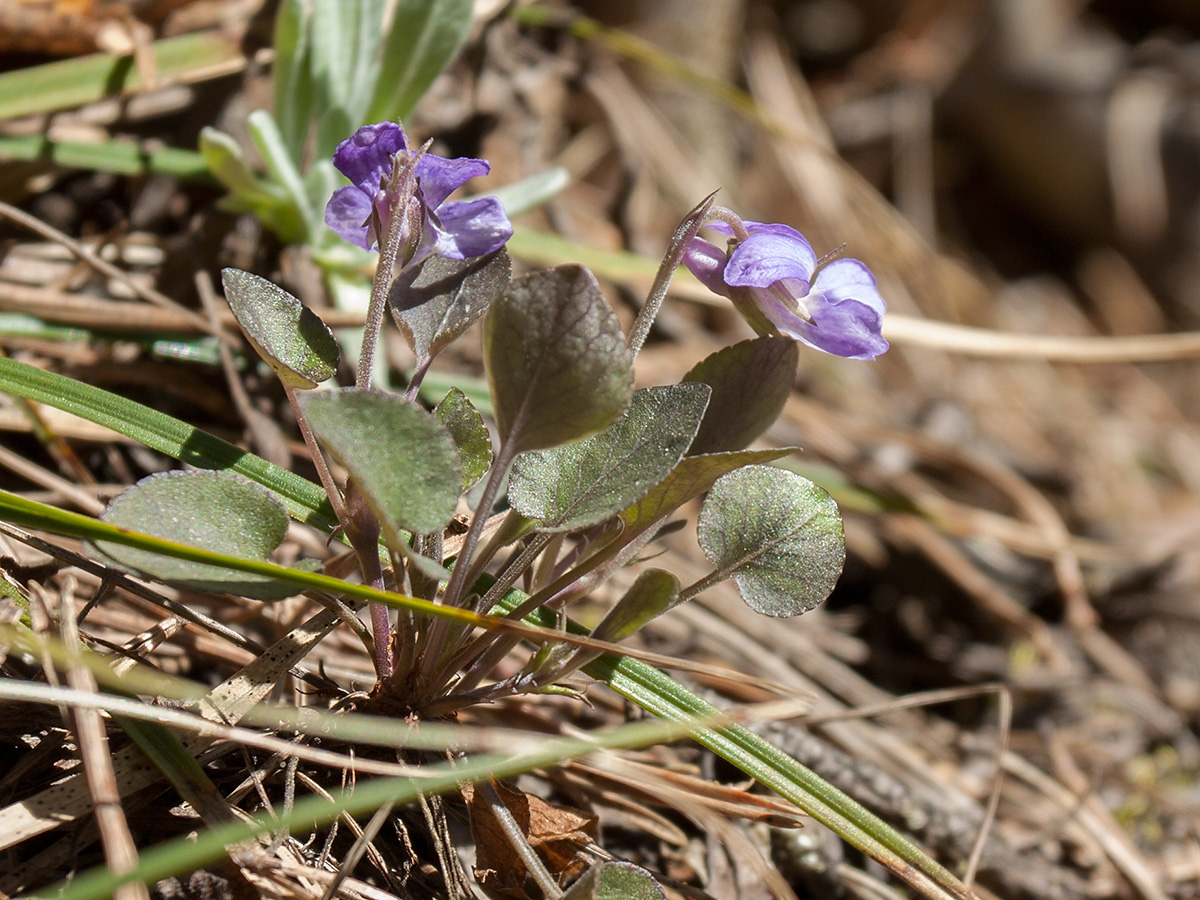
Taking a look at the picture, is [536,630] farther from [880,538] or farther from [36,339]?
[880,538]

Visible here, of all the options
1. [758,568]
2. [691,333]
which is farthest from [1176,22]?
[758,568]

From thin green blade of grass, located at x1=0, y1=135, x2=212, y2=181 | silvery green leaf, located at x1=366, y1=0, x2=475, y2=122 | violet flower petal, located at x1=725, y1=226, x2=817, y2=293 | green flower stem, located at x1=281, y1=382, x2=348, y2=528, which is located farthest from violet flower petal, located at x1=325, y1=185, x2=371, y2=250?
thin green blade of grass, located at x1=0, y1=135, x2=212, y2=181

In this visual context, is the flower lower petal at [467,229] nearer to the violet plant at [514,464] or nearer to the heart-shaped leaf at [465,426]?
the violet plant at [514,464]

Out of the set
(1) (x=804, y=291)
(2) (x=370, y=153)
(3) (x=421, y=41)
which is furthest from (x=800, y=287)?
(3) (x=421, y=41)

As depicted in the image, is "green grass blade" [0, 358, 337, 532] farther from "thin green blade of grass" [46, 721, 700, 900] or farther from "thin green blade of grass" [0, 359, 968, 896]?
"thin green blade of grass" [46, 721, 700, 900]

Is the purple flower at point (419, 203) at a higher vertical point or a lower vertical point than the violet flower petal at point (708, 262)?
higher

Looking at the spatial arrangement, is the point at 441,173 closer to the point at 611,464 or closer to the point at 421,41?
the point at 611,464

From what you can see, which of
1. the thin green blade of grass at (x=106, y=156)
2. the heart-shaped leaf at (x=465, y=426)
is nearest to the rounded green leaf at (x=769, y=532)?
the heart-shaped leaf at (x=465, y=426)

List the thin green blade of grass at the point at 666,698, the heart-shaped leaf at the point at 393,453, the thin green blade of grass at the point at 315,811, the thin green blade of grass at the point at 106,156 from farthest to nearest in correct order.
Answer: the thin green blade of grass at the point at 106,156 < the thin green blade of grass at the point at 666,698 < the heart-shaped leaf at the point at 393,453 < the thin green blade of grass at the point at 315,811
